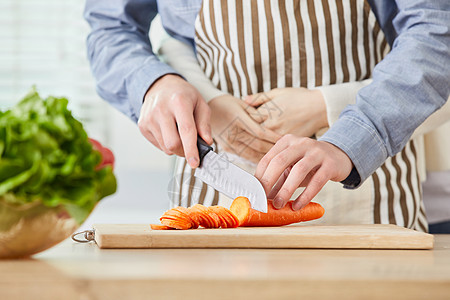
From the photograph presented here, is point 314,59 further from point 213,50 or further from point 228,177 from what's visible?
point 228,177

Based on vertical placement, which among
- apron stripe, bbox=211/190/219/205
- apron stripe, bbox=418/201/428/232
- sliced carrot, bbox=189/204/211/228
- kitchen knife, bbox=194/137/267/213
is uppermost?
kitchen knife, bbox=194/137/267/213

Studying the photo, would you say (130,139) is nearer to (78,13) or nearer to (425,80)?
(78,13)

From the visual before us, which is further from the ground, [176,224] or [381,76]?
[381,76]

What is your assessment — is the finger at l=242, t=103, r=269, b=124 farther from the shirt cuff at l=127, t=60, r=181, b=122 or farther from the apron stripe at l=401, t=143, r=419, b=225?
the apron stripe at l=401, t=143, r=419, b=225

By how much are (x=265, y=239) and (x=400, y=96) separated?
0.39 meters

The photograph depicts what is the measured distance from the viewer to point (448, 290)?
560mm

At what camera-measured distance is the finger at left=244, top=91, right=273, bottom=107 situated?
3.99 ft

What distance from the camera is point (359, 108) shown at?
1.05 meters

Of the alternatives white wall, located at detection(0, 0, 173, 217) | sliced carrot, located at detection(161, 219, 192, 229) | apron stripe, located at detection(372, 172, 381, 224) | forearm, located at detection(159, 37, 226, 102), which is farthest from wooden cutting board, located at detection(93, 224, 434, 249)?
white wall, located at detection(0, 0, 173, 217)

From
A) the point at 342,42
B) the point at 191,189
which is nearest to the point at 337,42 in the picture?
the point at 342,42

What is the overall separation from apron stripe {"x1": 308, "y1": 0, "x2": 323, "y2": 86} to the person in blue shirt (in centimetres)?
13

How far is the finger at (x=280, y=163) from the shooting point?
3.18ft

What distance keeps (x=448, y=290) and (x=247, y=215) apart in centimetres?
46

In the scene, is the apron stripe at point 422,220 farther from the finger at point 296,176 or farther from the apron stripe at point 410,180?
the finger at point 296,176
